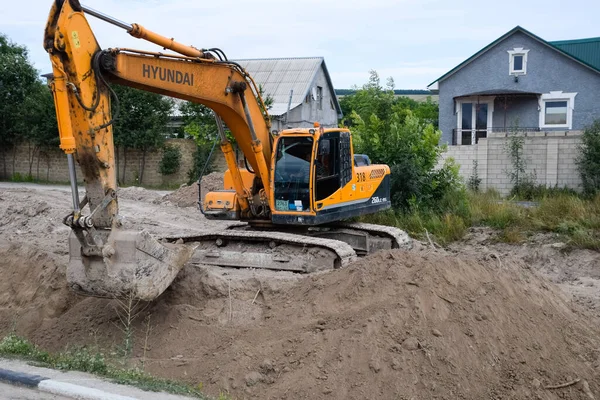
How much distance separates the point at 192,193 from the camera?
21031 mm

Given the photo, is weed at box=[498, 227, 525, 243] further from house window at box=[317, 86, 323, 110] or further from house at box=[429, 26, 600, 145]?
house window at box=[317, 86, 323, 110]

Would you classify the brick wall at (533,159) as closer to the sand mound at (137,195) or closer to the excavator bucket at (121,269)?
the sand mound at (137,195)

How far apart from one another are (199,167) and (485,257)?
20.4 m

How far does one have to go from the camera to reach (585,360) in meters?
6.74

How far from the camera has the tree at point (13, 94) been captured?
30.7m

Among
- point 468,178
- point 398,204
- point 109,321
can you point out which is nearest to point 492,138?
point 468,178

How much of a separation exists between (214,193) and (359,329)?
19.2 feet

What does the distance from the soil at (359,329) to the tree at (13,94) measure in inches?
922

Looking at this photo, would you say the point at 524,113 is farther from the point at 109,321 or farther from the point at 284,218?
the point at 109,321

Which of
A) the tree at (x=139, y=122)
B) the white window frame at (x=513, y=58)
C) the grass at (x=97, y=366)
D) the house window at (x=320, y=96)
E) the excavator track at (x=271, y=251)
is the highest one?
the white window frame at (x=513, y=58)

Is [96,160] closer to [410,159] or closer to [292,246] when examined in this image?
[292,246]

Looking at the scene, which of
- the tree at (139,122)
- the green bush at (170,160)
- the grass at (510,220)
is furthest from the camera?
the green bush at (170,160)

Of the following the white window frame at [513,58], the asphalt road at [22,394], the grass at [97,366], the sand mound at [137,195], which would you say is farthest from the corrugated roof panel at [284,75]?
the asphalt road at [22,394]

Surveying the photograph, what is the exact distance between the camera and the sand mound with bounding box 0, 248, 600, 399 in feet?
20.5
